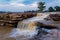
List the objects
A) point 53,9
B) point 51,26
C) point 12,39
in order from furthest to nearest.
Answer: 1. point 53,9
2. point 51,26
3. point 12,39

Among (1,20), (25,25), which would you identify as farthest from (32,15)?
(25,25)

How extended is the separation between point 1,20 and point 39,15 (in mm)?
3909

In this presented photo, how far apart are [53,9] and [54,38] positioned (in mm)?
13977

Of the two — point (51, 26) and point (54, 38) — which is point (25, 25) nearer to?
point (51, 26)

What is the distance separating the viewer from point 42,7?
19609 mm

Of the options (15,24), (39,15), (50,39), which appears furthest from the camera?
(39,15)

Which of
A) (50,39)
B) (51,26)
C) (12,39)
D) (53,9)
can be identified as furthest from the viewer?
(53,9)

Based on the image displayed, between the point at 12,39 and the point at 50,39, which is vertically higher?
the point at 50,39

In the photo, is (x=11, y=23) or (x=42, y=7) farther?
(x=42, y=7)

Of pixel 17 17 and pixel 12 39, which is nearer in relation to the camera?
pixel 12 39

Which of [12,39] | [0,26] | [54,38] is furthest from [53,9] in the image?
[54,38]

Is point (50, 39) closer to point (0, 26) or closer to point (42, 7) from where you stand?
point (0, 26)

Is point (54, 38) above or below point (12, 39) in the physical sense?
above

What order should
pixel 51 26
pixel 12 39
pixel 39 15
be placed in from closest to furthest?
pixel 12 39, pixel 51 26, pixel 39 15
